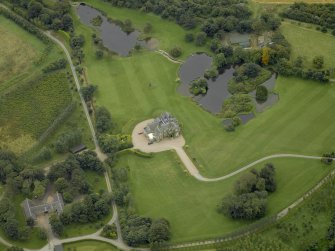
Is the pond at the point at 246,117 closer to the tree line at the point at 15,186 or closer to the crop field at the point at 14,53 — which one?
the tree line at the point at 15,186

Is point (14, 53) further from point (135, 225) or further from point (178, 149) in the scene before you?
point (135, 225)

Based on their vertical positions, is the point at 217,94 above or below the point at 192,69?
below

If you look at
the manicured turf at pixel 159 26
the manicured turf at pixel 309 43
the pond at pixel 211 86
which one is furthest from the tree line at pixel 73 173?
the manicured turf at pixel 309 43

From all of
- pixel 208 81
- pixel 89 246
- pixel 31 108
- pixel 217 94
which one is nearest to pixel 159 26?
pixel 208 81

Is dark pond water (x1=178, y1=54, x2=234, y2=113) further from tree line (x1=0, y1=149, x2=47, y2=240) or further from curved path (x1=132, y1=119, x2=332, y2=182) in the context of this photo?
tree line (x1=0, y1=149, x2=47, y2=240)

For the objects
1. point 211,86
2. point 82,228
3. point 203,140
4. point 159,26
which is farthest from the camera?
point 159,26

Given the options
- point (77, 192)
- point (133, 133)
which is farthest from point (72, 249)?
point (133, 133)

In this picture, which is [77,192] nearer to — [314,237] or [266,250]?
[266,250]
